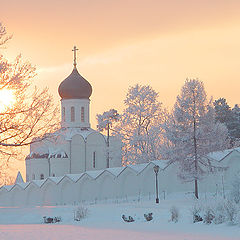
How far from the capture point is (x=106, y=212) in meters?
25.6

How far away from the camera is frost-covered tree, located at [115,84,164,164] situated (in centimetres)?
4741

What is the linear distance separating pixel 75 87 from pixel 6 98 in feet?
113

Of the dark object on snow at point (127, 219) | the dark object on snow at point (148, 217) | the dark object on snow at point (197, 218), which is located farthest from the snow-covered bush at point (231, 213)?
the dark object on snow at point (127, 219)

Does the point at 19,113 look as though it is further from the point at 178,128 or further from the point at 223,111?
the point at 223,111

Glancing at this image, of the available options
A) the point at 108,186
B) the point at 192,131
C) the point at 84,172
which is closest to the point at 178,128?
the point at 192,131

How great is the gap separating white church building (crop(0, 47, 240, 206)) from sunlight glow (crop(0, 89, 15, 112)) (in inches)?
82.1

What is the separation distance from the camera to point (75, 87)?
5809 centimetres

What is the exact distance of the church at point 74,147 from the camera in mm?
57562

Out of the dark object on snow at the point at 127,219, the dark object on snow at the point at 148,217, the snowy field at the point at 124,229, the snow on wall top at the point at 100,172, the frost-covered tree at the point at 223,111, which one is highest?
the frost-covered tree at the point at 223,111

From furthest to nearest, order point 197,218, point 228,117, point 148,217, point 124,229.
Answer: point 228,117 → point 148,217 → point 197,218 → point 124,229

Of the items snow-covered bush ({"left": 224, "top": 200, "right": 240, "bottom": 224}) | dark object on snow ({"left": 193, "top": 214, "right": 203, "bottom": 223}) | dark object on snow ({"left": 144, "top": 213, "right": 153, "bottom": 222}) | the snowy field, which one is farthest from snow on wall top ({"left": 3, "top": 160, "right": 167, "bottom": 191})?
snow-covered bush ({"left": 224, "top": 200, "right": 240, "bottom": 224})

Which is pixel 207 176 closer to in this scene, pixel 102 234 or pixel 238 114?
pixel 102 234

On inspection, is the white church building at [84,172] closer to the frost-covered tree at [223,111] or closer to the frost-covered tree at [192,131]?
the frost-covered tree at [192,131]

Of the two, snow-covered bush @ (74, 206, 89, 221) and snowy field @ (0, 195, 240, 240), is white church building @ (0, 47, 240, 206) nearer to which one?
snow-covered bush @ (74, 206, 89, 221)
